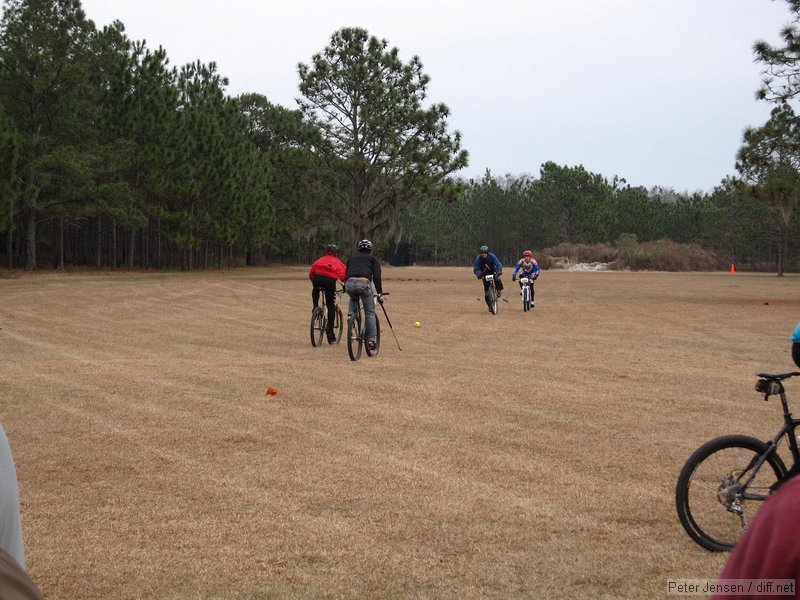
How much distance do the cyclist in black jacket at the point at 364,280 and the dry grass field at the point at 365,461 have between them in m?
0.79

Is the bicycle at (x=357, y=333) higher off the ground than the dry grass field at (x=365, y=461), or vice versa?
the bicycle at (x=357, y=333)

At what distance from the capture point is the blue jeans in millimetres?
14812

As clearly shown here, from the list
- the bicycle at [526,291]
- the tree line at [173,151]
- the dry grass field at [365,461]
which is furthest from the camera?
the tree line at [173,151]

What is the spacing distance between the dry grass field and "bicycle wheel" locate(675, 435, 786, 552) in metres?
0.20

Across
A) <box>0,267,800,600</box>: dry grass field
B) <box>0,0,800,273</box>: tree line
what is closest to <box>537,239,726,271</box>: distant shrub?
<box>0,0,800,273</box>: tree line

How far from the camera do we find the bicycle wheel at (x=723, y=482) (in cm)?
546

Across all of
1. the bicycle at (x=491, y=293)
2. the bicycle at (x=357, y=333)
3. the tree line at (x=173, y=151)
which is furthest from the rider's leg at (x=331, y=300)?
the tree line at (x=173, y=151)

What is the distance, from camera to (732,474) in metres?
5.57

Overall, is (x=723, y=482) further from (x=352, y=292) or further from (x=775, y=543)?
(x=352, y=292)

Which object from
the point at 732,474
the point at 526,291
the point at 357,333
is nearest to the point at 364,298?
the point at 357,333

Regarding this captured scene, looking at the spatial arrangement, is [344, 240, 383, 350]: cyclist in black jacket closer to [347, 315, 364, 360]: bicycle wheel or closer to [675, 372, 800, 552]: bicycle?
[347, 315, 364, 360]: bicycle wheel

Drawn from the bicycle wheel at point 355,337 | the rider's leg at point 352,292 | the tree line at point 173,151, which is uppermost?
the tree line at point 173,151

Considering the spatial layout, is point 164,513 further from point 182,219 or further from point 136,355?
point 182,219

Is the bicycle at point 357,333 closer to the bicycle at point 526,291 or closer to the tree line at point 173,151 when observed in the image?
the bicycle at point 526,291
